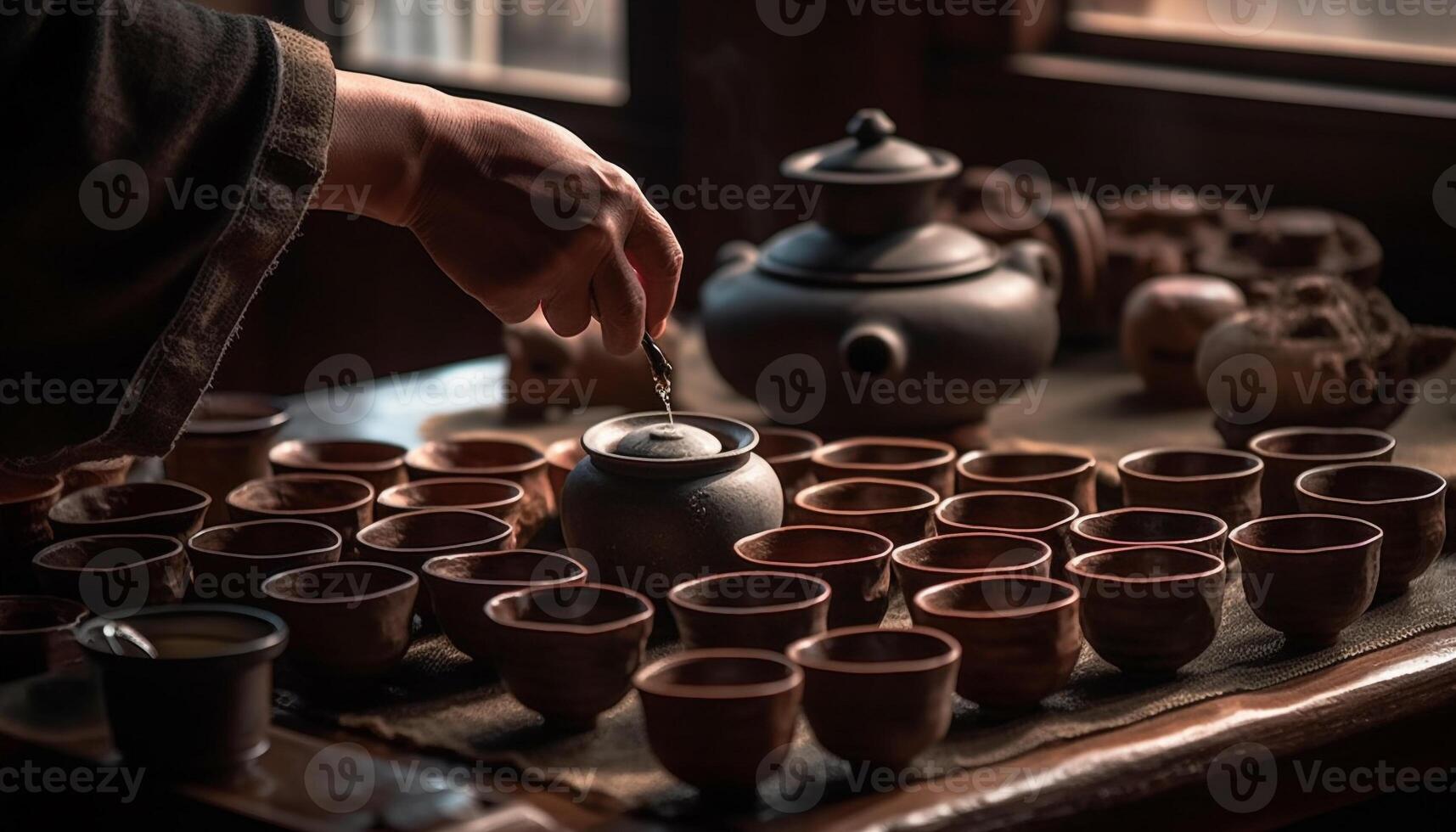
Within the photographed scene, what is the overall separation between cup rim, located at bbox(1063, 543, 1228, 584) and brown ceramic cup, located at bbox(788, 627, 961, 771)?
0.81 feet

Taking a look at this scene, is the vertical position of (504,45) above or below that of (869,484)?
above

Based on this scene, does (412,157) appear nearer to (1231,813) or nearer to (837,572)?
(837,572)

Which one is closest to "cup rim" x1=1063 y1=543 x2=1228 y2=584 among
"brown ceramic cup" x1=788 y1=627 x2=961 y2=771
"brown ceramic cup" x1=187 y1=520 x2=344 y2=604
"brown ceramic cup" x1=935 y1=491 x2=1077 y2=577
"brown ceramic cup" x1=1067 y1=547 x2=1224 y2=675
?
"brown ceramic cup" x1=1067 y1=547 x2=1224 y2=675

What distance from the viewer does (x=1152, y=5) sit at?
3365mm

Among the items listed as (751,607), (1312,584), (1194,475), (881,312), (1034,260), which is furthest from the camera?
(1034,260)

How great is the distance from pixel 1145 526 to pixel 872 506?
0.98ft

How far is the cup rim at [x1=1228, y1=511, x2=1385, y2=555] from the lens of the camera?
164cm

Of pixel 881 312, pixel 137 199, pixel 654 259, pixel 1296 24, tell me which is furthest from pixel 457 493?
pixel 1296 24

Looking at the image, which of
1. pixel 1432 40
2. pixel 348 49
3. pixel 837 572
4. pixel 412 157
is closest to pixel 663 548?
pixel 837 572

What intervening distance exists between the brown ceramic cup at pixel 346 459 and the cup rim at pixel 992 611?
0.77 metres

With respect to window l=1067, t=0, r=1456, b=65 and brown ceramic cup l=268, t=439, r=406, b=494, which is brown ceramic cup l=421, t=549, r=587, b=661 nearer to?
brown ceramic cup l=268, t=439, r=406, b=494

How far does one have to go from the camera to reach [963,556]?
5.53 ft

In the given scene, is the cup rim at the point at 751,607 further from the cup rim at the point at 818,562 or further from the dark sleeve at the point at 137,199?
the dark sleeve at the point at 137,199

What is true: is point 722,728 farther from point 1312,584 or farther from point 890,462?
point 890,462
